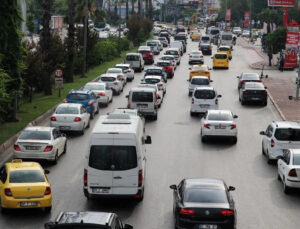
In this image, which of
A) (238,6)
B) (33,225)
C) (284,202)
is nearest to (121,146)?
(33,225)

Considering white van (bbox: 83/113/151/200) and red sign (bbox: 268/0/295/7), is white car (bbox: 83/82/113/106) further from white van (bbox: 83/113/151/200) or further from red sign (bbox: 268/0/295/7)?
red sign (bbox: 268/0/295/7)

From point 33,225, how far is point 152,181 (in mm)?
6258

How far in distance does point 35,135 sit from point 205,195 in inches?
417

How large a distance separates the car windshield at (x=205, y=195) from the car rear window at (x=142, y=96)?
761 inches

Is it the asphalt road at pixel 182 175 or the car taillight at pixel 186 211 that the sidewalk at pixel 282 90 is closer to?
the asphalt road at pixel 182 175

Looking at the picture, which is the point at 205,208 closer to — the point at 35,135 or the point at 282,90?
the point at 35,135

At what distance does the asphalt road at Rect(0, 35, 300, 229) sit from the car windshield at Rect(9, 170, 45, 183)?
0.95m

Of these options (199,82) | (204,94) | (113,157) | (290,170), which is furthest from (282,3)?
(113,157)

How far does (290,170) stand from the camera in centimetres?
2098

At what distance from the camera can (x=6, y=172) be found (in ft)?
63.1

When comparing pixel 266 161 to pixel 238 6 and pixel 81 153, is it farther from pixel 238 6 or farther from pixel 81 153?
pixel 238 6

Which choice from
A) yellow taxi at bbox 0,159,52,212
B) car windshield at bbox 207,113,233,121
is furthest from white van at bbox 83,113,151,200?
car windshield at bbox 207,113,233,121

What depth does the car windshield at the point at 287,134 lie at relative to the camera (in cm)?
2555

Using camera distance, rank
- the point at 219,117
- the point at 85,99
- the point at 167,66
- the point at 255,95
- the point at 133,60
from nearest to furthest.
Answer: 1. the point at 219,117
2. the point at 85,99
3. the point at 255,95
4. the point at 167,66
5. the point at 133,60
